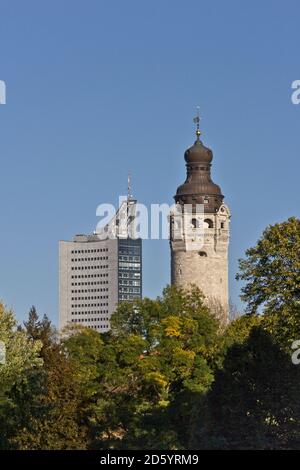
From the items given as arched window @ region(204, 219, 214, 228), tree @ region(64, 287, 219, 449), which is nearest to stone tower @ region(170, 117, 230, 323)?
arched window @ region(204, 219, 214, 228)

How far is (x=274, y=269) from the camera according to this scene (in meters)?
84.2

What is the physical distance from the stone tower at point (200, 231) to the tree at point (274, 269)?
262 ft

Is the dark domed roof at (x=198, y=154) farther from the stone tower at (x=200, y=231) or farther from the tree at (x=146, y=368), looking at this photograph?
the tree at (x=146, y=368)

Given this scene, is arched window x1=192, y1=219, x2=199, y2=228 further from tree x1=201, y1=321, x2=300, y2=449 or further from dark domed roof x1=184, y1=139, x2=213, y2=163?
Result: tree x1=201, y1=321, x2=300, y2=449

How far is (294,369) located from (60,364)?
1191cm

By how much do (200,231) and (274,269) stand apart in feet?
298

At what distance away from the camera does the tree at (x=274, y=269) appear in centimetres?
8269

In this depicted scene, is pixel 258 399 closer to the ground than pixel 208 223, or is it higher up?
closer to the ground

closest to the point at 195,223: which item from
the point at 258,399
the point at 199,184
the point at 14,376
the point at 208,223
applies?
the point at 208,223

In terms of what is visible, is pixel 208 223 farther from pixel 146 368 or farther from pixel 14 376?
pixel 14 376

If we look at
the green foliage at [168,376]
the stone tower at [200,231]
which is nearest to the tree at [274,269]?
the green foliage at [168,376]

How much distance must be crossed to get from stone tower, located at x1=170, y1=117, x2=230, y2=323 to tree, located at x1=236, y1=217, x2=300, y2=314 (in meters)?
79.9

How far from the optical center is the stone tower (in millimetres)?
170250
